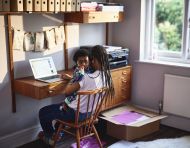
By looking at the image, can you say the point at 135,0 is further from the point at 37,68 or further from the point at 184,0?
the point at 37,68

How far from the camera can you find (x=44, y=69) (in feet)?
10.5

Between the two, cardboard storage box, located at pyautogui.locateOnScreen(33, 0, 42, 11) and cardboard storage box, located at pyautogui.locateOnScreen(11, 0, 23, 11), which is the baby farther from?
cardboard storage box, located at pyautogui.locateOnScreen(11, 0, 23, 11)

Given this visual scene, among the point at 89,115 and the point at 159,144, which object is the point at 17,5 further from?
the point at 159,144

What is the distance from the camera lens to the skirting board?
3.09 meters

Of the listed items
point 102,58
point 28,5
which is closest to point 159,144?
point 102,58

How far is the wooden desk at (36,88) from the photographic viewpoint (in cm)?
283

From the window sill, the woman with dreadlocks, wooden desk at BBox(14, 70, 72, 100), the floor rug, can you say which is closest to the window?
the window sill

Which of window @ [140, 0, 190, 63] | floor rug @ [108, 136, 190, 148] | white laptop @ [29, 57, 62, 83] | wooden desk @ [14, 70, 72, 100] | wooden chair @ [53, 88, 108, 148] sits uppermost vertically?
window @ [140, 0, 190, 63]

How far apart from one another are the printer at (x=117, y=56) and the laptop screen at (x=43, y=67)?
71 cm

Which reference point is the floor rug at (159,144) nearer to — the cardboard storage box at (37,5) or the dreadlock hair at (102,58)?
the dreadlock hair at (102,58)

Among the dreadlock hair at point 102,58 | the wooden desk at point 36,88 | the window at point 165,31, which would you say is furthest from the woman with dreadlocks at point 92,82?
the window at point 165,31

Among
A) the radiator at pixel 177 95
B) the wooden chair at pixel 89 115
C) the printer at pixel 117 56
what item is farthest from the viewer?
the printer at pixel 117 56

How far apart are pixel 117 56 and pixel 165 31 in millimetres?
717

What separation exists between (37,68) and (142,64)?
1401 mm
